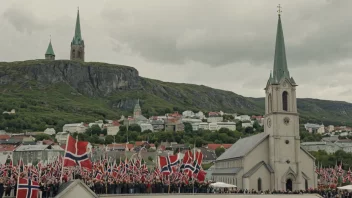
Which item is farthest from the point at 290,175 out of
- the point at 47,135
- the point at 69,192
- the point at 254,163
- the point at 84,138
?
the point at 47,135

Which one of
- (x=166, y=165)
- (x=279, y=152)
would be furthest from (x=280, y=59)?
(x=166, y=165)

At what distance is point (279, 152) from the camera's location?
209ft

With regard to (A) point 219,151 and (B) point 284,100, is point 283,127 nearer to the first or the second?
(B) point 284,100

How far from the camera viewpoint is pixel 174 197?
44.7 meters

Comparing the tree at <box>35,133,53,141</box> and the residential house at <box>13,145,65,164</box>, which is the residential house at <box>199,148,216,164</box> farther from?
the tree at <box>35,133,53,141</box>

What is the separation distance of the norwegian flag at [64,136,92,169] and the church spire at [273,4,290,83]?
41660 mm

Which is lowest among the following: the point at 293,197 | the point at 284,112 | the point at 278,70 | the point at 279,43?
the point at 293,197

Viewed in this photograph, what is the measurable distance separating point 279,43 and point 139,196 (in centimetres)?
3533

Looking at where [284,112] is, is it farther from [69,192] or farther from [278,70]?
[69,192]

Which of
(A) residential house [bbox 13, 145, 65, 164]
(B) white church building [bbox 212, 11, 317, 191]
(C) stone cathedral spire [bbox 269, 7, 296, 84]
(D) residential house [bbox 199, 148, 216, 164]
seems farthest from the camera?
(A) residential house [bbox 13, 145, 65, 164]

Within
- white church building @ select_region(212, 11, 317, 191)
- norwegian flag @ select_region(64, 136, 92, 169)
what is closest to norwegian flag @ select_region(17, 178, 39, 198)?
norwegian flag @ select_region(64, 136, 92, 169)

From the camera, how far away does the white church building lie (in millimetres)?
63125

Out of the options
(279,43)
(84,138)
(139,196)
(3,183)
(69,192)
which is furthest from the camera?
(84,138)

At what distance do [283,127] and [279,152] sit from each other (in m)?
3.52
